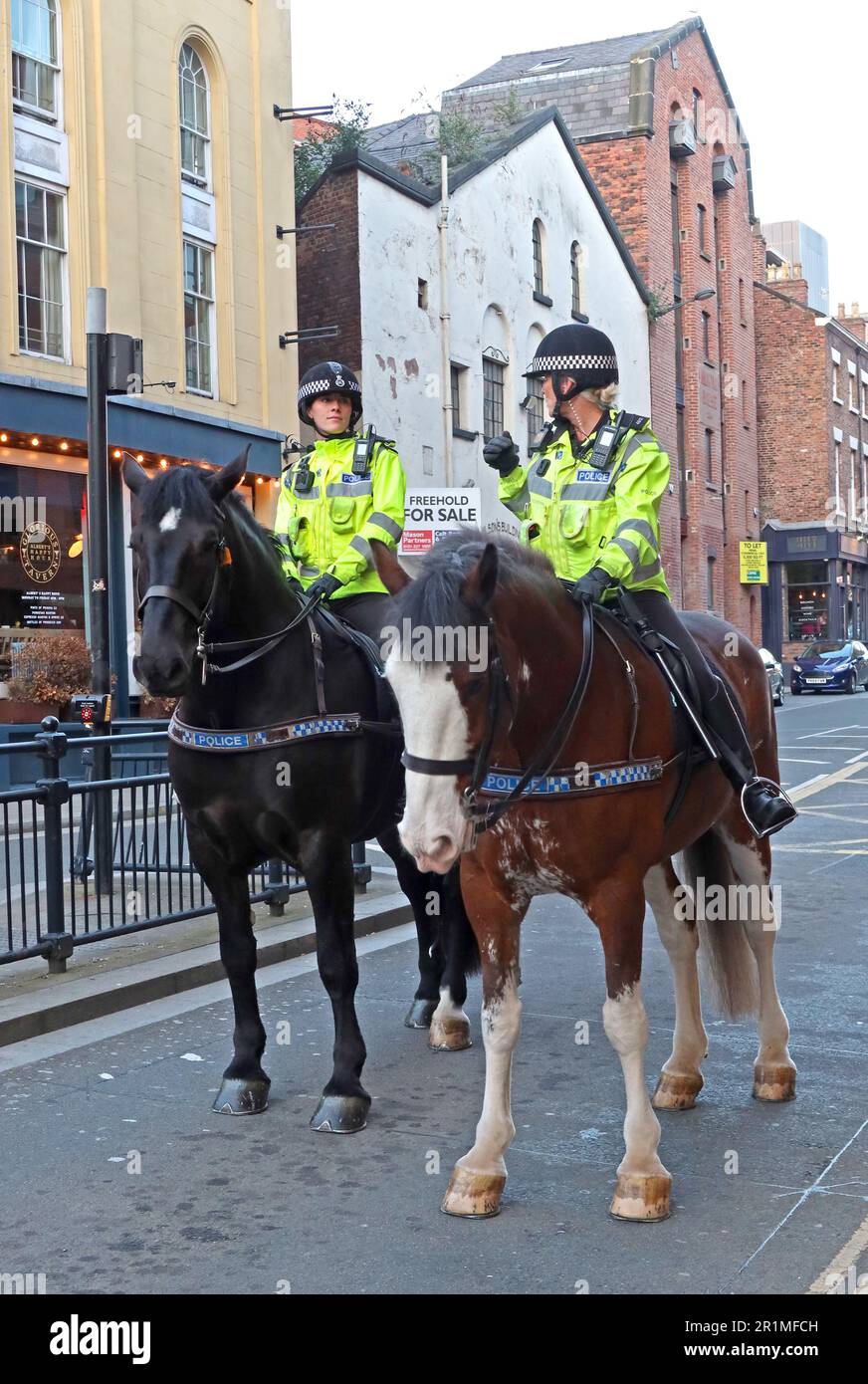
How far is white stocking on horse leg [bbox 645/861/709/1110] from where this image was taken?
5.25m

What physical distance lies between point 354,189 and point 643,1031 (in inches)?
855

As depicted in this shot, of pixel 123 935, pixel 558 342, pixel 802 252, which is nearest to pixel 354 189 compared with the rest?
pixel 123 935

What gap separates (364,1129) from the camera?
201 inches

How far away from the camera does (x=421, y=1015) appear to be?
652cm

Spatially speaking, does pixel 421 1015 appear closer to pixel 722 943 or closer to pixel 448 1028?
pixel 448 1028

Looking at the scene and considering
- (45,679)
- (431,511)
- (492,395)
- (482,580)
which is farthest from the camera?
(492,395)

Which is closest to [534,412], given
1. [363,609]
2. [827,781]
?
[827,781]

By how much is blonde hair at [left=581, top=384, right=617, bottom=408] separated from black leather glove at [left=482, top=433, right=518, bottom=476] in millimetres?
328

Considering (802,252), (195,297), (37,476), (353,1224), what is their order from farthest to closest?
1. (802,252)
2. (195,297)
3. (37,476)
4. (353,1224)

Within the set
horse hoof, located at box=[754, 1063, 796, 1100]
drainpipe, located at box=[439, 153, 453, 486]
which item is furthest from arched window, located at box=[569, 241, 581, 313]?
horse hoof, located at box=[754, 1063, 796, 1100]

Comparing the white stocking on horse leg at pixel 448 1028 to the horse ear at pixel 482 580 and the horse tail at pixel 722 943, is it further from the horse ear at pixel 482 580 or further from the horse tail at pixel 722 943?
the horse ear at pixel 482 580

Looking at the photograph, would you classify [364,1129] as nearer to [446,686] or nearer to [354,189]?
[446,686]

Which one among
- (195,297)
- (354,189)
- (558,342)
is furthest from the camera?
(354,189)

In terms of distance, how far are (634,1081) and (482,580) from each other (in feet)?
5.31
